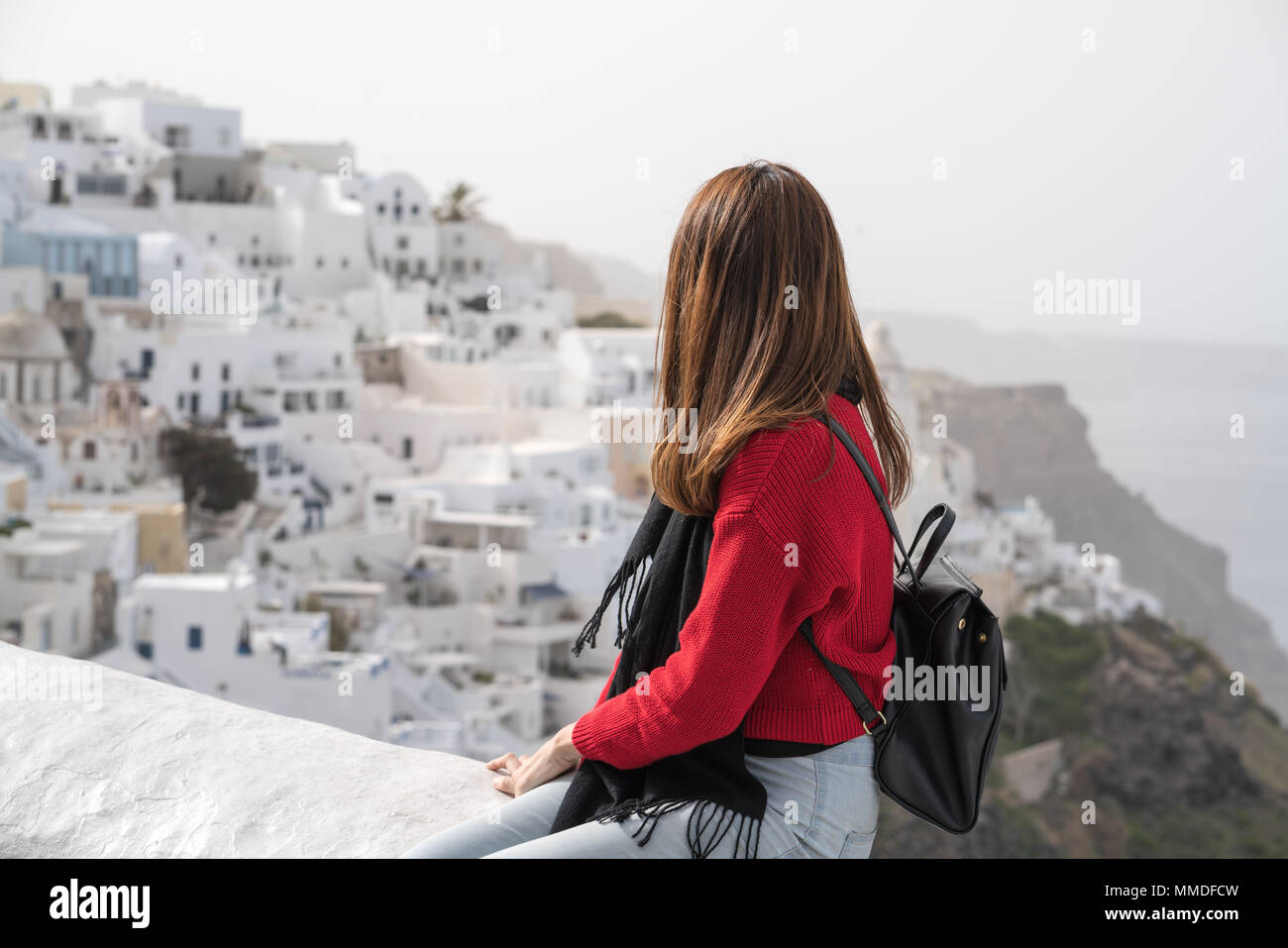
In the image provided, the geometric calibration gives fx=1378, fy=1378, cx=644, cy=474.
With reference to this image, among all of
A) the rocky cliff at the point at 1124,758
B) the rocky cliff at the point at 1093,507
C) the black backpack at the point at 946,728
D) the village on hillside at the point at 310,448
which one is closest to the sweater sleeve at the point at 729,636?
the black backpack at the point at 946,728

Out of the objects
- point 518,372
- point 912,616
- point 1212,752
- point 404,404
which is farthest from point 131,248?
point 912,616

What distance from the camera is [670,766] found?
4.65 feet

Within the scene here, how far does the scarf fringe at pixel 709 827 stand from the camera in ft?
4.52

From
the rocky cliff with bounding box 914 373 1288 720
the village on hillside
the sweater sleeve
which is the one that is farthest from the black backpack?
the rocky cliff with bounding box 914 373 1288 720

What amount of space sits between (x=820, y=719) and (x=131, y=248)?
77.1ft

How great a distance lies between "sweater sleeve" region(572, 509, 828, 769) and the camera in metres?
1.32

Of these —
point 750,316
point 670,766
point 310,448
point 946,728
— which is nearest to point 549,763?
point 670,766

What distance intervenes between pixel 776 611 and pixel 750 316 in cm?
30

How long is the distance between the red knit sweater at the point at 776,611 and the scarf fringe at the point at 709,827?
6 centimetres

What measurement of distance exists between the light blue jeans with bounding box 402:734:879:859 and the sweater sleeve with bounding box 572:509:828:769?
86mm

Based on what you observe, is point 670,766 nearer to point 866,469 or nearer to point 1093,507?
point 866,469

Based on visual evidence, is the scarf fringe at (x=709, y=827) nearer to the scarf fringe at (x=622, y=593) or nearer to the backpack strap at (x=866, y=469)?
the scarf fringe at (x=622, y=593)
